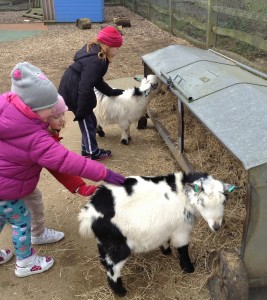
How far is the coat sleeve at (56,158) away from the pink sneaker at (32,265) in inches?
38.3

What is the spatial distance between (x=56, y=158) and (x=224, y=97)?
146 centimetres

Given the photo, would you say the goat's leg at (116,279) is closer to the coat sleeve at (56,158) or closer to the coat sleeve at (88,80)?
the coat sleeve at (56,158)

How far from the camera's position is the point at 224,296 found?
2391 mm

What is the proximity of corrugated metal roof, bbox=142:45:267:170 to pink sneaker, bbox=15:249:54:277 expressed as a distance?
5.33 feet

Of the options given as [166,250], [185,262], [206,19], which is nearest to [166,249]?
[166,250]

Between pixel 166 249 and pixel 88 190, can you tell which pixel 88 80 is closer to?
pixel 88 190

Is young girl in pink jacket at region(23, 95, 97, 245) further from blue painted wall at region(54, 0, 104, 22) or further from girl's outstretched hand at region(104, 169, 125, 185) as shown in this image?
blue painted wall at region(54, 0, 104, 22)

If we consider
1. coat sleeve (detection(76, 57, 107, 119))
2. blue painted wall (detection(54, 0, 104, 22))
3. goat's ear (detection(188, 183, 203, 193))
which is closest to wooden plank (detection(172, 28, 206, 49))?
blue painted wall (detection(54, 0, 104, 22))

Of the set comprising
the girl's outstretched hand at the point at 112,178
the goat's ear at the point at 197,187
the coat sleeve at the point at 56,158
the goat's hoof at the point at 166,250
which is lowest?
the goat's hoof at the point at 166,250

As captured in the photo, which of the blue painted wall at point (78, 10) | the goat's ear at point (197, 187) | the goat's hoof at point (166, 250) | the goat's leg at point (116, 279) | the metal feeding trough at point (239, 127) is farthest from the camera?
the blue painted wall at point (78, 10)

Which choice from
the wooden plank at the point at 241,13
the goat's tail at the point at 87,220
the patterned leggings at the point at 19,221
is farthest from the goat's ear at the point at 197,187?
the wooden plank at the point at 241,13

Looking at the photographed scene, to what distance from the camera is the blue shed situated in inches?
561

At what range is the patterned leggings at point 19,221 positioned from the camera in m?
2.68

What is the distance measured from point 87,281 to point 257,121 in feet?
5.50
